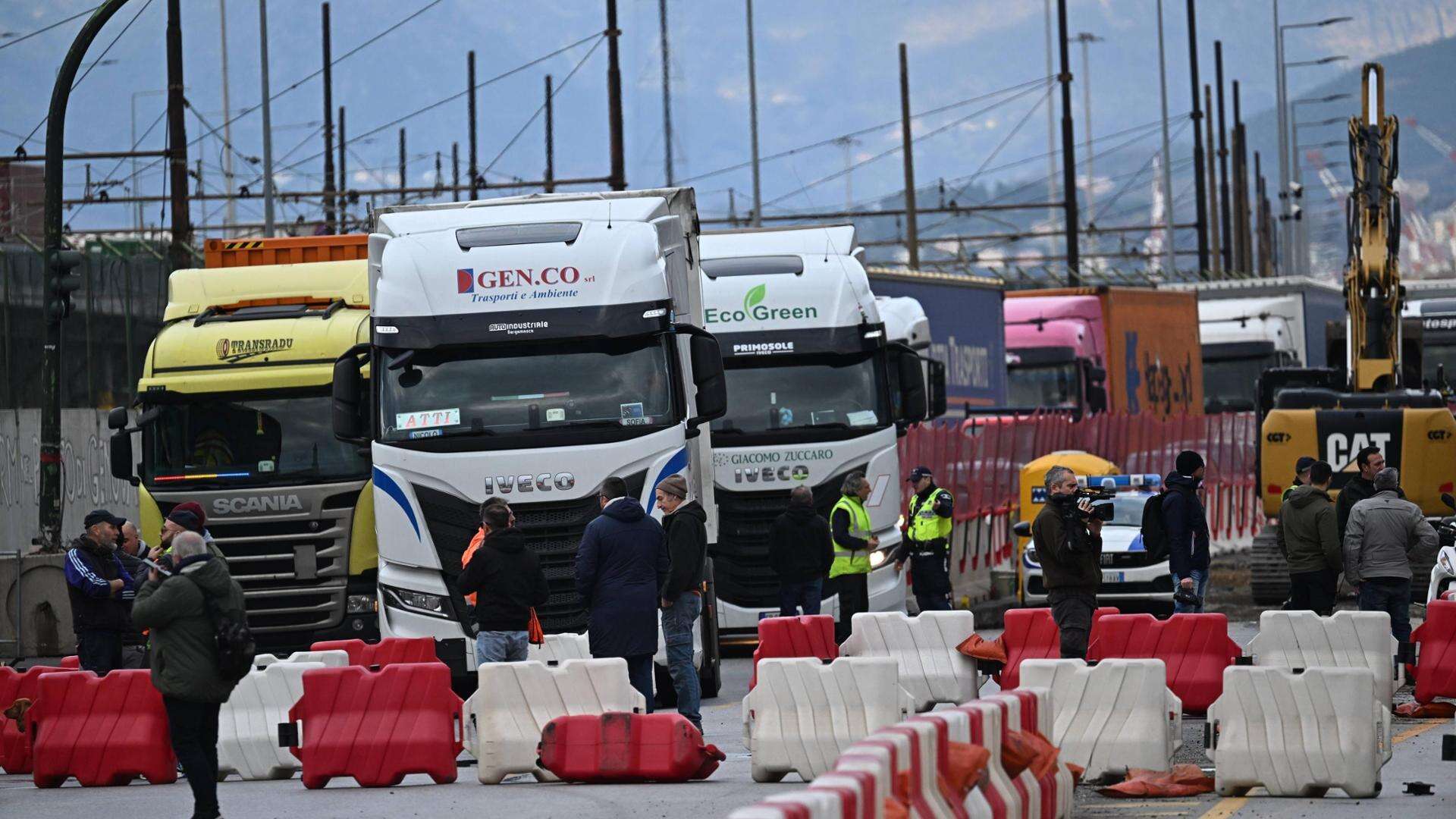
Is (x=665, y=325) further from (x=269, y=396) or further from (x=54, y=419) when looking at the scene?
(x=54, y=419)

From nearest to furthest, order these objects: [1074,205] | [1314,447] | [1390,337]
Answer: [1314,447] < [1390,337] < [1074,205]

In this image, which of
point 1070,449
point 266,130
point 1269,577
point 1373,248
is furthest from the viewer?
point 266,130

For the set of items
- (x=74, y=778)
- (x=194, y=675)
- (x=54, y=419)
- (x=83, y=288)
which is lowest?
(x=74, y=778)

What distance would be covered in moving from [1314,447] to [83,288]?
16.6 metres

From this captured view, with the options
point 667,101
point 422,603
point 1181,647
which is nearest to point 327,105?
point 667,101

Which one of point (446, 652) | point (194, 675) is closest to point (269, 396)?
point (446, 652)

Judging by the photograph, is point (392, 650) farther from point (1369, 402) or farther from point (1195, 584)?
point (1369, 402)

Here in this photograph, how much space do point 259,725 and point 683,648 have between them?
2.82 m

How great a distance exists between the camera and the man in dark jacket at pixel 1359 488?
18844 millimetres

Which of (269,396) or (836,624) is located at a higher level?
(269,396)

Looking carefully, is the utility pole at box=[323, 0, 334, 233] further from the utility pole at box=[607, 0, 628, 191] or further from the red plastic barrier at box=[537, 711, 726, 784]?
the red plastic barrier at box=[537, 711, 726, 784]

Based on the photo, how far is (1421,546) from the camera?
16688 millimetres

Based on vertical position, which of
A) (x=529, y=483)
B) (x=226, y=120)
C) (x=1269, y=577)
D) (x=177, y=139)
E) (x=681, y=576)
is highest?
(x=226, y=120)

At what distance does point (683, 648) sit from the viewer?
578 inches
